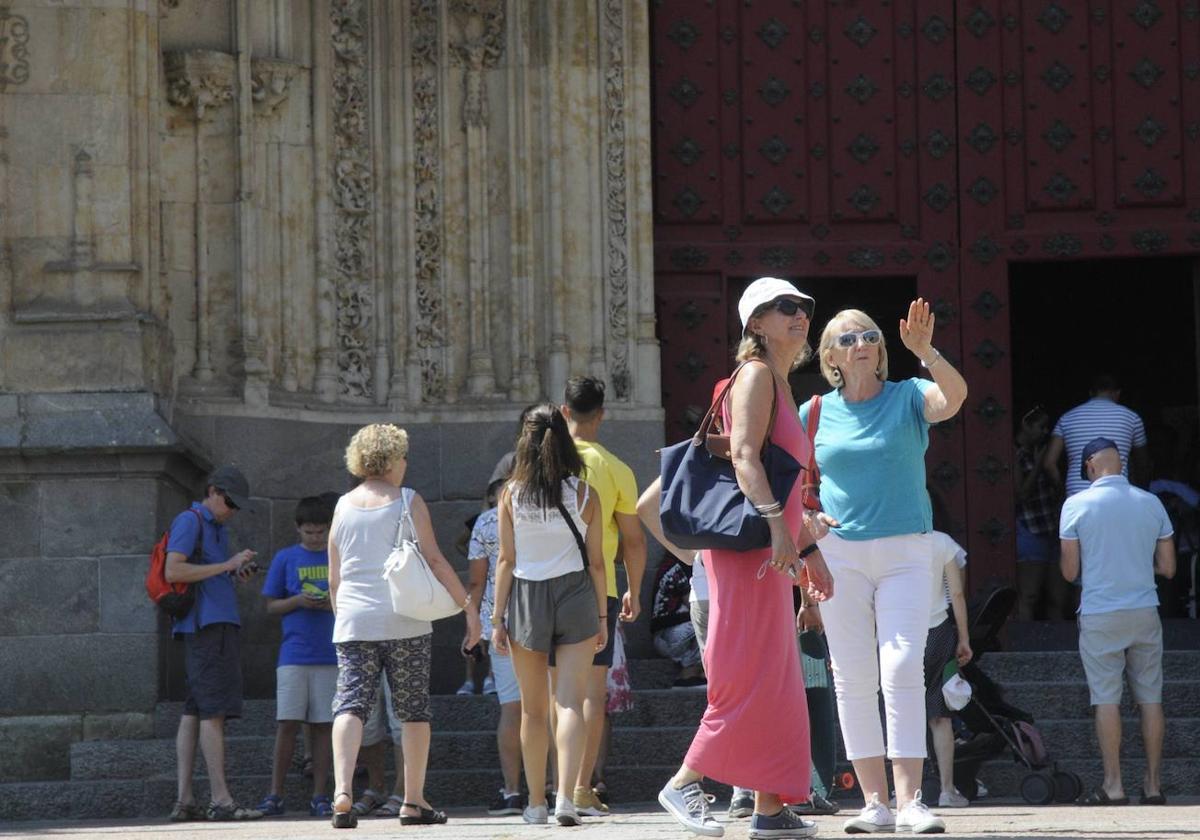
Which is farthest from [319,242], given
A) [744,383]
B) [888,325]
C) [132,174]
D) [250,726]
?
[888,325]

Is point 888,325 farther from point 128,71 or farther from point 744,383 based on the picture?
point 744,383

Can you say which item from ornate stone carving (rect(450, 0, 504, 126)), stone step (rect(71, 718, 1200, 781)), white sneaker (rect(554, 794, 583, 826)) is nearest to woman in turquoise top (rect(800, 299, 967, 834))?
white sneaker (rect(554, 794, 583, 826))

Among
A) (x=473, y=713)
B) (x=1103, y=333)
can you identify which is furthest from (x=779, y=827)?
(x=1103, y=333)

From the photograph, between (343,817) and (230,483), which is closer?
(343,817)

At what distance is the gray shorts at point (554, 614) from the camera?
8945mm

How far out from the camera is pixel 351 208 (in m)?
13.7

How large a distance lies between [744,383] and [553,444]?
1.90 metres

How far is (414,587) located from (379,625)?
22 cm

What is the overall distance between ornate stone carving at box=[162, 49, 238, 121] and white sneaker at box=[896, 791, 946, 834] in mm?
7074

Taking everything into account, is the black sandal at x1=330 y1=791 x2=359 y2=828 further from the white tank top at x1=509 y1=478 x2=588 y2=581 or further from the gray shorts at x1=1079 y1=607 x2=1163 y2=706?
the gray shorts at x1=1079 y1=607 x2=1163 y2=706

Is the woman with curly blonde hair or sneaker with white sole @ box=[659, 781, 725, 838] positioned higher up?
the woman with curly blonde hair

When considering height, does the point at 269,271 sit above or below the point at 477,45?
below

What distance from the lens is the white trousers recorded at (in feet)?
25.0

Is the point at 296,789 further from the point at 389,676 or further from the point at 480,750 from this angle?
the point at 389,676
